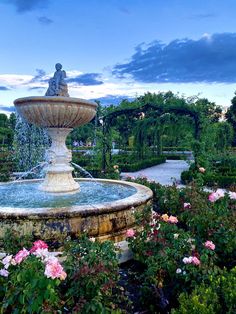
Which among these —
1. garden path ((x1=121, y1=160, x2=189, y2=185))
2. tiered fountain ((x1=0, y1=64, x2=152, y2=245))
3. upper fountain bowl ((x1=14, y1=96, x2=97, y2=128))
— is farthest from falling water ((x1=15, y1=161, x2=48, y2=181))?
garden path ((x1=121, y1=160, x2=189, y2=185))

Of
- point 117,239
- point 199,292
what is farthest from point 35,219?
point 199,292

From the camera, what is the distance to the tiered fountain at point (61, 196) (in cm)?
455

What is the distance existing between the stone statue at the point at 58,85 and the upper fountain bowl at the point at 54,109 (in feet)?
2.00

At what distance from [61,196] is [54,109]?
1690mm

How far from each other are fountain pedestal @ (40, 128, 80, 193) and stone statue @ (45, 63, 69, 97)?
736mm

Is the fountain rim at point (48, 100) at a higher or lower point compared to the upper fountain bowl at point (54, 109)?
higher

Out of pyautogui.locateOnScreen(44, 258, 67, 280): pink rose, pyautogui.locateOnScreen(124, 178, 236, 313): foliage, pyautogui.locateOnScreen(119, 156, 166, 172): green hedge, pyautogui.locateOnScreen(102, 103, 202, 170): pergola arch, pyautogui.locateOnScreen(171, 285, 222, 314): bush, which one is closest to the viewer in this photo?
pyautogui.locateOnScreen(44, 258, 67, 280): pink rose

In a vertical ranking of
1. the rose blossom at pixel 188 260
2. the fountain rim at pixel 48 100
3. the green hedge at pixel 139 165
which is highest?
the fountain rim at pixel 48 100

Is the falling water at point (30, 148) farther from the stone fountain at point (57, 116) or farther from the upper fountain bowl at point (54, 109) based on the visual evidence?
the upper fountain bowl at point (54, 109)

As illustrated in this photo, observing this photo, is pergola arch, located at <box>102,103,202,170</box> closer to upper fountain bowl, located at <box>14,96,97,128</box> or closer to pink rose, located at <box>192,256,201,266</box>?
upper fountain bowl, located at <box>14,96,97,128</box>

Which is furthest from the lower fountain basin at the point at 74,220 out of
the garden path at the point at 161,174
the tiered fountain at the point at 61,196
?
the garden path at the point at 161,174

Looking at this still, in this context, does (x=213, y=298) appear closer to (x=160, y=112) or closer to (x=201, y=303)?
(x=201, y=303)

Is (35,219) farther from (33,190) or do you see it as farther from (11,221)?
(33,190)

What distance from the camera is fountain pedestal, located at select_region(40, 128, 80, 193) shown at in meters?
6.80
